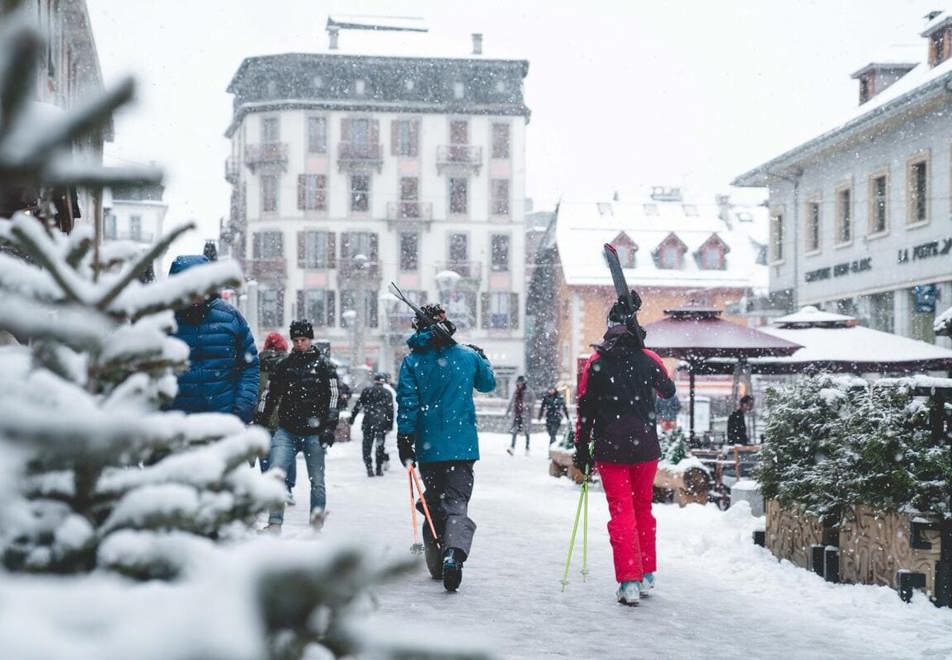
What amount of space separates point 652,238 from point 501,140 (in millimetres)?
9449

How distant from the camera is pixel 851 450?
789 centimetres

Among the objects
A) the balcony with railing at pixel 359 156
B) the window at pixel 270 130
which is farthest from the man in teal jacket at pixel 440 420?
the window at pixel 270 130

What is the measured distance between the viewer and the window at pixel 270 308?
62.9m

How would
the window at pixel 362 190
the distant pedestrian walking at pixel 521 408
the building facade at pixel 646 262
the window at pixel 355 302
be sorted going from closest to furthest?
the distant pedestrian walking at pixel 521 408
the building facade at pixel 646 262
the window at pixel 355 302
the window at pixel 362 190

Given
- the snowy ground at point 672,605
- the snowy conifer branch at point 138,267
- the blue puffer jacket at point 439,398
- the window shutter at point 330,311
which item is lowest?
the snowy ground at point 672,605

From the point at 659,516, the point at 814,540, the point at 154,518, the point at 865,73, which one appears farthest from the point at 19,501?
the point at 865,73

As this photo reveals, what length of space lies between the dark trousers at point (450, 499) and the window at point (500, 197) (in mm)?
56743

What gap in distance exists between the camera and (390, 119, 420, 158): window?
64.3 meters

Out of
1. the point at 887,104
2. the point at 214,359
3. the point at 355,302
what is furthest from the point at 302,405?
the point at 355,302

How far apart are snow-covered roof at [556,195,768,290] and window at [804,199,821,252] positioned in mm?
23199

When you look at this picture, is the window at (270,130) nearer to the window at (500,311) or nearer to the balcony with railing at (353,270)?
the balcony with railing at (353,270)

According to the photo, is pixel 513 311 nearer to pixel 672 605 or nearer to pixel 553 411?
pixel 553 411

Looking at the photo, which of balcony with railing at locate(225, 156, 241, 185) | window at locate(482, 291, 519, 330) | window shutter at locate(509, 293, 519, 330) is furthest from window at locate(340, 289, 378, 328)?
balcony with railing at locate(225, 156, 241, 185)

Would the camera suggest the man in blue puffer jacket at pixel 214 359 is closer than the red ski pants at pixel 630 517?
Yes
